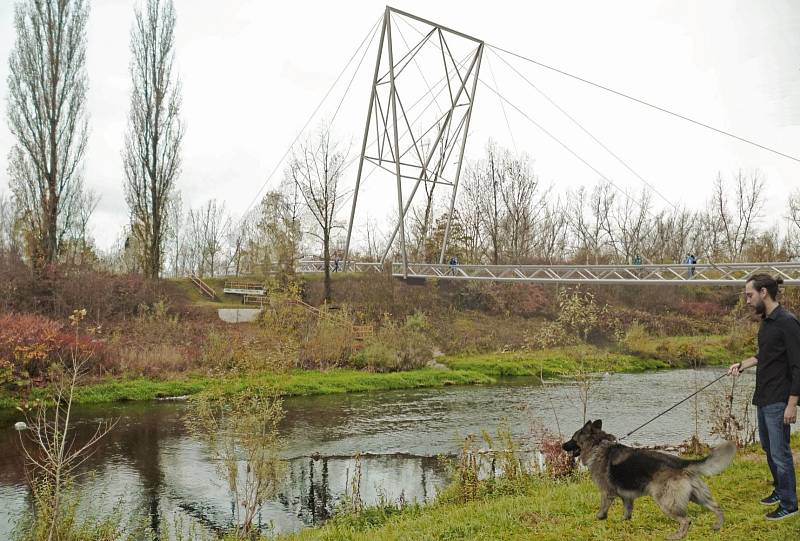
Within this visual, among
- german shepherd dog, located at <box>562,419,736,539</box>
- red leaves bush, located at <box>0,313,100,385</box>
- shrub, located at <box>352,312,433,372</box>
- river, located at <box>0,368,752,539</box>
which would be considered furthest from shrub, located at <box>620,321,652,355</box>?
german shepherd dog, located at <box>562,419,736,539</box>

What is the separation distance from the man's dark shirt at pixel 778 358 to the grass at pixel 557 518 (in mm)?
976

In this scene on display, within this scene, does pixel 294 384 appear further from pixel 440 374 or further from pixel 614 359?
pixel 614 359

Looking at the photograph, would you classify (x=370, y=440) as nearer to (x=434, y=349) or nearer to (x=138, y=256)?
(x=434, y=349)

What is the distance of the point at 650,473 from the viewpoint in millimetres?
4141

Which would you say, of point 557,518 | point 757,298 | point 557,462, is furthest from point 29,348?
point 757,298

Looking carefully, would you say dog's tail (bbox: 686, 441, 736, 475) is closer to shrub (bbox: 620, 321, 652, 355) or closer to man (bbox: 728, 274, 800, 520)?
man (bbox: 728, 274, 800, 520)

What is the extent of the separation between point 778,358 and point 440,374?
55.3 ft

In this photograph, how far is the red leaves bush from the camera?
14617 millimetres

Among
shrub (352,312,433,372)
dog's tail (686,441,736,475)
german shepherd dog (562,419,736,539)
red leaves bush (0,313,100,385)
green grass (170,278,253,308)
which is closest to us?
dog's tail (686,441,736,475)

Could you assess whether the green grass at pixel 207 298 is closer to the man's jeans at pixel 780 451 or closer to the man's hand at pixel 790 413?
the man's jeans at pixel 780 451

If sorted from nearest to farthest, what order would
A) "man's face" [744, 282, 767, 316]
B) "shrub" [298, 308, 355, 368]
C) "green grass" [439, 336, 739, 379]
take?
"man's face" [744, 282, 767, 316] → "shrub" [298, 308, 355, 368] → "green grass" [439, 336, 739, 379]

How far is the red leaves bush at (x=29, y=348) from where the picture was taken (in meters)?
14.6

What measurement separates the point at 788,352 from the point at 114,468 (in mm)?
9965

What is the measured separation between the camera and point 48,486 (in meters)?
5.73
